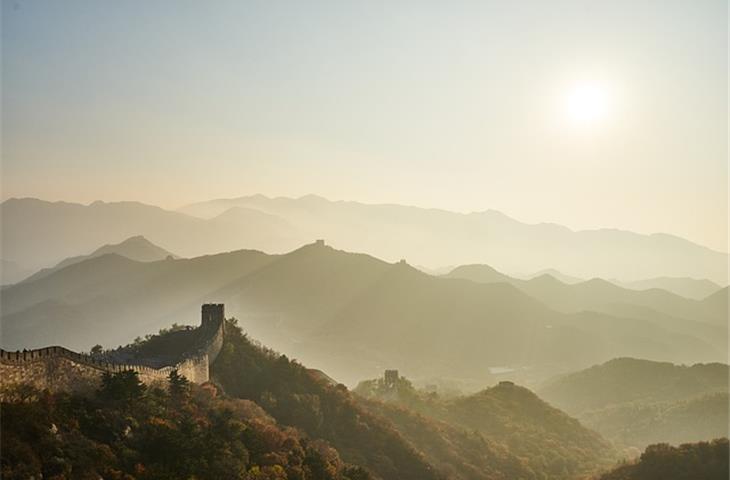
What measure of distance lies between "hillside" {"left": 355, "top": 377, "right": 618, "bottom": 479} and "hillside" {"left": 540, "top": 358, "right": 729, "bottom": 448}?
20.8m

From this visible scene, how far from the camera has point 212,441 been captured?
88.8 feet

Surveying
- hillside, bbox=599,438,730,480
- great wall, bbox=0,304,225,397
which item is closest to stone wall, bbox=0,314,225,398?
great wall, bbox=0,304,225,397

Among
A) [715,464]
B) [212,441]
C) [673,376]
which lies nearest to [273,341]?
[673,376]

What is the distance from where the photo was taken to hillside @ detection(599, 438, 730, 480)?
162 feet

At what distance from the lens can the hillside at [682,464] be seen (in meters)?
49.3

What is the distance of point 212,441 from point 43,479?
9.34 meters

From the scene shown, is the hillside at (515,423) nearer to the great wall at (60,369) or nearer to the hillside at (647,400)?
the hillside at (647,400)

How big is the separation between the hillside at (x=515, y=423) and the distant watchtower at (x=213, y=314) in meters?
21.1

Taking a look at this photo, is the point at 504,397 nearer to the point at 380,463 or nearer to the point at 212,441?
the point at 380,463

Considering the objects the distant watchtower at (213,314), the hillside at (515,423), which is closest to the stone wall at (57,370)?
the distant watchtower at (213,314)

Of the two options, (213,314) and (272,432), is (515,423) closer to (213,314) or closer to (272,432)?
(213,314)

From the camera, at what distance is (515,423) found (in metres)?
75.6

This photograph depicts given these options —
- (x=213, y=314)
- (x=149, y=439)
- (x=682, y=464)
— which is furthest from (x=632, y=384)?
(x=149, y=439)

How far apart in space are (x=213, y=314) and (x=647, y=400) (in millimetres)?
101582
